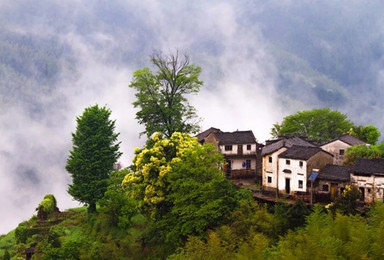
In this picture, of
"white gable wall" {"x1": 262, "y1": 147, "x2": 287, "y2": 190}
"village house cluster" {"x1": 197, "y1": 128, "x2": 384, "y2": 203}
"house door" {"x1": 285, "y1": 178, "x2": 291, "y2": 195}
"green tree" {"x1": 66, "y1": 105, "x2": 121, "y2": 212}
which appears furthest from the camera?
"green tree" {"x1": 66, "y1": 105, "x2": 121, "y2": 212}

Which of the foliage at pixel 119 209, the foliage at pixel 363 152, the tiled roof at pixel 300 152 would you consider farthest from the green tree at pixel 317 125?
the foliage at pixel 119 209

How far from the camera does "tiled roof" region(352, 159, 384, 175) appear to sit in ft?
105

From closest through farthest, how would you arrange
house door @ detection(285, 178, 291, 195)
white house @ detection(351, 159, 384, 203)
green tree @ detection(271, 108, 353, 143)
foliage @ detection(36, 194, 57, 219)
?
1. white house @ detection(351, 159, 384, 203)
2. house door @ detection(285, 178, 291, 195)
3. foliage @ detection(36, 194, 57, 219)
4. green tree @ detection(271, 108, 353, 143)

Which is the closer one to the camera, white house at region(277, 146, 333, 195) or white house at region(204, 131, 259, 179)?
white house at region(277, 146, 333, 195)

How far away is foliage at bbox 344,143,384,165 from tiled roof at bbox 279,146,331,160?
3.51 metres

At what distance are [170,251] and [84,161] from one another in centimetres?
1869

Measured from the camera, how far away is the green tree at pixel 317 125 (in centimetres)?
6238

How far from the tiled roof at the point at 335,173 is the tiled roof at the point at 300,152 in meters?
1.84

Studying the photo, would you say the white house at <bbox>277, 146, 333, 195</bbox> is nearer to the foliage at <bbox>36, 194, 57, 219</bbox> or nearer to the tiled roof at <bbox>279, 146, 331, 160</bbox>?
the tiled roof at <bbox>279, 146, 331, 160</bbox>

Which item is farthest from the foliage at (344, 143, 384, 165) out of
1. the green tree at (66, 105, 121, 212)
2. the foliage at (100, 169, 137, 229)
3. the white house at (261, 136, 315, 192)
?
the green tree at (66, 105, 121, 212)

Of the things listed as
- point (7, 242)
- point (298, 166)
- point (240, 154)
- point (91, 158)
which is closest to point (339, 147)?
point (298, 166)

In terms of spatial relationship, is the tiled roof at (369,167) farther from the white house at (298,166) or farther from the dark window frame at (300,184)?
the dark window frame at (300,184)

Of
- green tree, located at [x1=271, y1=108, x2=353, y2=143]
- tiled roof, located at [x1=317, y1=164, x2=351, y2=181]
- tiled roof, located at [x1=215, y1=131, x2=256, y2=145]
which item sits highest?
green tree, located at [x1=271, y1=108, x2=353, y2=143]

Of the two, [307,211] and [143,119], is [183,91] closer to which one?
[143,119]
